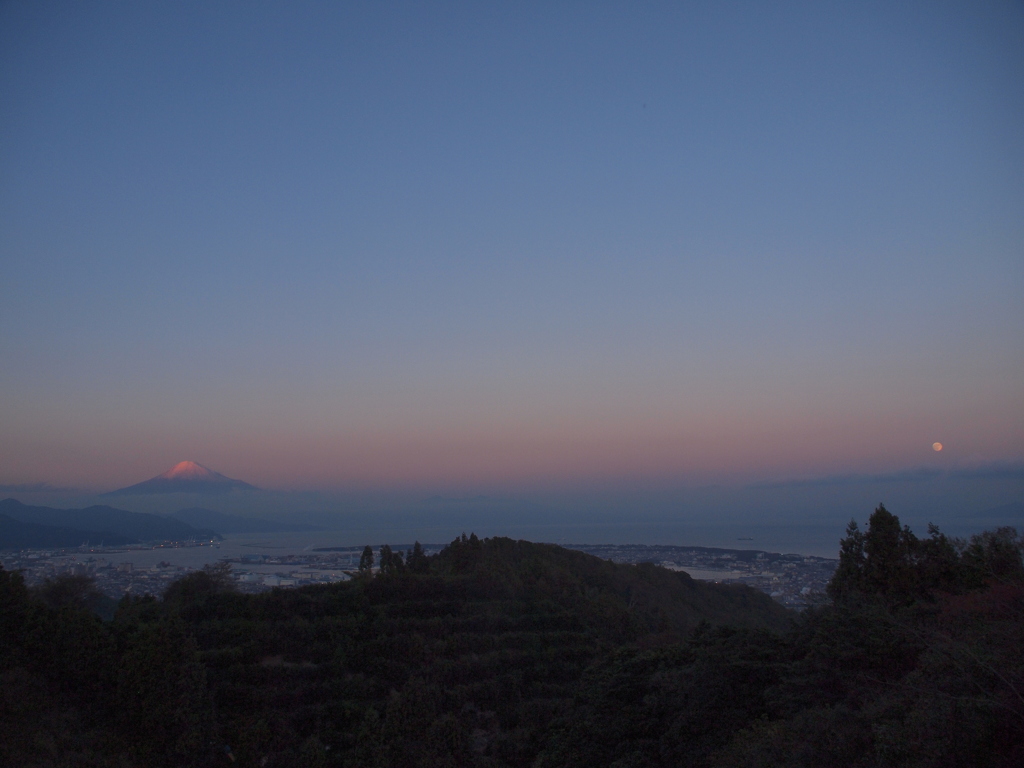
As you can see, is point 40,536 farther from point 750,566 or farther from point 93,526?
point 750,566

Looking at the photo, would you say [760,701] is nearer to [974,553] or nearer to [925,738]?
[925,738]

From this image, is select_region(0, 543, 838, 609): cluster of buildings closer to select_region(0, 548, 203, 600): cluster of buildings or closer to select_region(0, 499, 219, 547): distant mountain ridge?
select_region(0, 548, 203, 600): cluster of buildings

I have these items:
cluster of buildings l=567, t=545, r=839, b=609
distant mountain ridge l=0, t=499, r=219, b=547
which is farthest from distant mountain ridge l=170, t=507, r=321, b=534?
cluster of buildings l=567, t=545, r=839, b=609

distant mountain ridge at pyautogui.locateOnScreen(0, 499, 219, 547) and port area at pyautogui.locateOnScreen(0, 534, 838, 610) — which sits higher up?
distant mountain ridge at pyautogui.locateOnScreen(0, 499, 219, 547)

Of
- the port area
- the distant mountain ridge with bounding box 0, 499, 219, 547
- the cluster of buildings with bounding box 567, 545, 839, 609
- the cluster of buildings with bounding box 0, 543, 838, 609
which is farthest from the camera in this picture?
the distant mountain ridge with bounding box 0, 499, 219, 547

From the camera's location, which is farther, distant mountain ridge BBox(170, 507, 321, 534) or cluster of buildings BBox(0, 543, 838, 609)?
distant mountain ridge BBox(170, 507, 321, 534)

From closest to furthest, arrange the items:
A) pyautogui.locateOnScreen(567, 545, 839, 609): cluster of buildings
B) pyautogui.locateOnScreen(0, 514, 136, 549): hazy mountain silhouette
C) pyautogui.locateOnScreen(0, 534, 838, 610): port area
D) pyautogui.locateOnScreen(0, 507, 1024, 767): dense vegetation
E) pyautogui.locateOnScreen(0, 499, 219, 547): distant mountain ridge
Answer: pyautogui.locateOnScreen(0, 507, 1024, 767): dense vegetation → pyautogui.locateOnScreen(0, 534, 838, 610): port area → pyautogui.locateOnScreen(567, 545, 839, 609): cluster of buildings → pyautogui.locateOnScreen(0, 514, 136, 549): hazy mountain silhouette → pyautogui.locateOnScreen(0, 499, 219, 547): distant mountain ridge

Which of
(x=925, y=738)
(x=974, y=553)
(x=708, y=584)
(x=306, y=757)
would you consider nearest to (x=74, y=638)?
(x=306, y=757)
